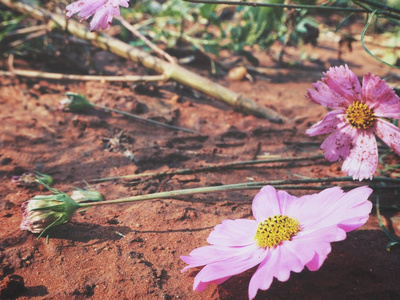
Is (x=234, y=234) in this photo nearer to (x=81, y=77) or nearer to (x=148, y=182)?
(x=148, y=182)

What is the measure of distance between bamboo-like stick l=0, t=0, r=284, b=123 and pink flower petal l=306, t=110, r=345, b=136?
2.79ft

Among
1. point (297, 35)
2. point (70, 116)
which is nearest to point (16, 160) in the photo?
point (70, 116)

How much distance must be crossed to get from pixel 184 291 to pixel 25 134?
1.16 meters

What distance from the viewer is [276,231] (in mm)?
823

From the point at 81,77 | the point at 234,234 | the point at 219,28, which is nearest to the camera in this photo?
the point at 234,234

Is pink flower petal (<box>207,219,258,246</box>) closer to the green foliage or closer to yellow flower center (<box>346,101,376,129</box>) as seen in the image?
yellow flower center (<box>346,101,376,129</box>)

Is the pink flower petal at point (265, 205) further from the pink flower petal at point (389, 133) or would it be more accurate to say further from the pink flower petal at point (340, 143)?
the pink flower petal at point (389, 133)

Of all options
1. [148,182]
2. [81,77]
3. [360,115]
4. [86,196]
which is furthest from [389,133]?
[81,77]

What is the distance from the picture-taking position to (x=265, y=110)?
1902mm

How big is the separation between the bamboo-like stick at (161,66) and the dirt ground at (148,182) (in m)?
0.07

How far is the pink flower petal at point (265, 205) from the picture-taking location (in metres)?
0.94

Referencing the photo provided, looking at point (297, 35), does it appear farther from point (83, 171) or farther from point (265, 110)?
point (83, 171)

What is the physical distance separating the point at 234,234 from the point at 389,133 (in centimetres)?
49

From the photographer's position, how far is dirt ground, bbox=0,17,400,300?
33.9 inches
